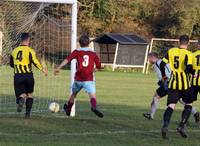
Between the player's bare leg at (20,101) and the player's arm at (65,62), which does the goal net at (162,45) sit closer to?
the player's bare leg at (20,101)

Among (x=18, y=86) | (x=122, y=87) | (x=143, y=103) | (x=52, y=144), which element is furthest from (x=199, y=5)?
(x=52, y=144)

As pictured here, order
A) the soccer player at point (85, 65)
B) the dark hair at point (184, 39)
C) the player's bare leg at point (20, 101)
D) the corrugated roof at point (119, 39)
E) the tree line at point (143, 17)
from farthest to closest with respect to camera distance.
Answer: the tree line at point (143, 17)
the corrugated roof at point (119, 39)
the player's bare leg at point (20, 101)
the soccer player at point (85, 65)
the dark hair at point (184, 39)

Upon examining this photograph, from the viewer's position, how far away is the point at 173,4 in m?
54.4

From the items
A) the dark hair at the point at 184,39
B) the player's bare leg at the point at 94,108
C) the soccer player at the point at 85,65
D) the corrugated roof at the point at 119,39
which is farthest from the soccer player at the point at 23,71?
the corrugated roof at the point at 119,39

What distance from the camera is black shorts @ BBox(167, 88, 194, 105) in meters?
12.9

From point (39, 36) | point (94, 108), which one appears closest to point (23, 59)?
point (94, 108)

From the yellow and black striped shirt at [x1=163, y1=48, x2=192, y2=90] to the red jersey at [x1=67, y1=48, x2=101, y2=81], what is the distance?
7.08 feet

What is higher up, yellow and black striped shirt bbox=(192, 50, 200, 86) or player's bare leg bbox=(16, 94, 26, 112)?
yellow and black striped shirt bbox=(192, 50, 200, 86)

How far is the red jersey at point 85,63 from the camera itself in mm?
14586

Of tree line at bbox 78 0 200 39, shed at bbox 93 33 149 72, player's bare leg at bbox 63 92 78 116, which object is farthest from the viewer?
tree line at bbox 78 0 200 39

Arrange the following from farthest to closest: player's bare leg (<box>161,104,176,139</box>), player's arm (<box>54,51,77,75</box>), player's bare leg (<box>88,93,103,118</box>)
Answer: player's bare leg (<box>88,93,103,118</box>), player's arm (<box>54,51,77,75</box>), player's bare leg (<box>161,104,176,139</box>)

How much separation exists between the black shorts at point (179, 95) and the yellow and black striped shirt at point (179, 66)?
77mm

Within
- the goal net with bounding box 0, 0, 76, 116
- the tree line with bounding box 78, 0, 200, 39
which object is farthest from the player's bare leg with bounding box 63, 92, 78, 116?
the tree line with bounding box 78, 0, 200, 39

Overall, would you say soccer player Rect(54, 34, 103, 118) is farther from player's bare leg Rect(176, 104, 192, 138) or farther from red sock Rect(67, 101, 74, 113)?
player's bare leg Rect(176, 104, 192, 138)
